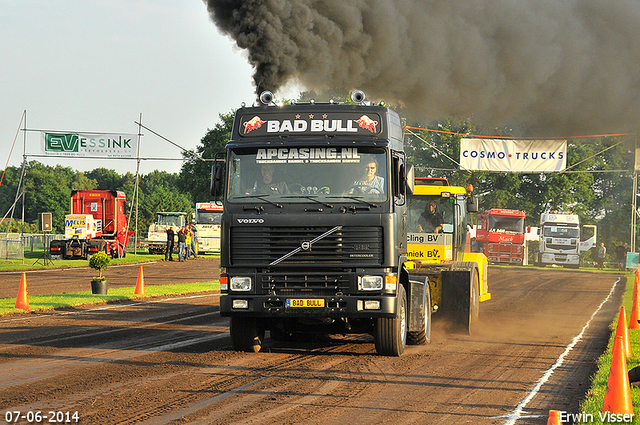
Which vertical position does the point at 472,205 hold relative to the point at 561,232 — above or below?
above

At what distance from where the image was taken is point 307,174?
10039 mm

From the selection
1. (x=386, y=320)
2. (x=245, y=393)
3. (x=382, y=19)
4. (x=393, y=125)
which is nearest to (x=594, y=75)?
(x=382, y=19)

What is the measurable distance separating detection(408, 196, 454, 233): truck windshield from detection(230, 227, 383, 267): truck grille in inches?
209

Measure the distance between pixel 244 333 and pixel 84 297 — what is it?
→ 9786 millimetres

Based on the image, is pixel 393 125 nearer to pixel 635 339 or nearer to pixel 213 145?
pixel 635 339

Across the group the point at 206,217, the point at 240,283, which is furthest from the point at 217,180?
the point at 206,217

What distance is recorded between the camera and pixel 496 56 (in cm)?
1681

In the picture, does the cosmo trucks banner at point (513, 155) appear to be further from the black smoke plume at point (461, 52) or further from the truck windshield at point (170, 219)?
the truck windshield at point (170, 219)

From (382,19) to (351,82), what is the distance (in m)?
1.59

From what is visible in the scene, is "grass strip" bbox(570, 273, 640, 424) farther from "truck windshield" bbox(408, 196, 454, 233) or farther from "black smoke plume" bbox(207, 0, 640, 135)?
"black smoke plume" bbox(207, 0, 640, 135)

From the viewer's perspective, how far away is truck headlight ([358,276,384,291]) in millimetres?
9703

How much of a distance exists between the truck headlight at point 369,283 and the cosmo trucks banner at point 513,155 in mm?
23189

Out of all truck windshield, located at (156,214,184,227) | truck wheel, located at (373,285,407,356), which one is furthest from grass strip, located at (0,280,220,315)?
truck windshield, located at (156,214,184,227)

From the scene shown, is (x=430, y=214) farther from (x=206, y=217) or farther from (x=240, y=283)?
(x=206, y=217)
